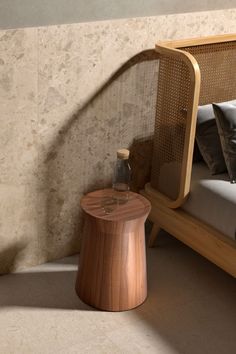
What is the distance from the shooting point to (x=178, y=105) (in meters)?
2.64

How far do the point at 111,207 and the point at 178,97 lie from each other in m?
0.56

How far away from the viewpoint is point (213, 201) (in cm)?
253

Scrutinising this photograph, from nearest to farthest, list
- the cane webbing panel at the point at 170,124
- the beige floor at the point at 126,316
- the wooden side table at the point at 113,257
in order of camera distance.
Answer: the beige floor at the point at 126,316 < the wooden side table at the point at 113,257 < the cane webbing panel at the point at 170,124

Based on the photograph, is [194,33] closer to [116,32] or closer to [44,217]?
[116,32]

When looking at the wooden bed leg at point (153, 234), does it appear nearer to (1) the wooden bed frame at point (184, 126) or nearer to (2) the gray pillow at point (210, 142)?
(1) the wooden bed frame at point (184, 126)

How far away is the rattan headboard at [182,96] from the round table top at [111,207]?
0.24 meters

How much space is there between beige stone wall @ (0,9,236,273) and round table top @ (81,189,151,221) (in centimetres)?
21

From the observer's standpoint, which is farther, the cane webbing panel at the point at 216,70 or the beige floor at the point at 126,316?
the cane webbing panel at the point at 216,70

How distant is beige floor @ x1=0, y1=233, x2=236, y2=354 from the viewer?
224 cm

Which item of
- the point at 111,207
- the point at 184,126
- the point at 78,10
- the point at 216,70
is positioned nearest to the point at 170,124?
the point at 184,126

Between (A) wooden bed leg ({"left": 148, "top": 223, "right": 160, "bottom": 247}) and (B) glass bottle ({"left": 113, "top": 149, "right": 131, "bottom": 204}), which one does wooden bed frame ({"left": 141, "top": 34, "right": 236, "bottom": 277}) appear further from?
(B) glass bottle ({"left": 113, "top": 149, "right": 131, "bottom": 204})

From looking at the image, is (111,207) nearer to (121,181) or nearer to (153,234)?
(121,181)

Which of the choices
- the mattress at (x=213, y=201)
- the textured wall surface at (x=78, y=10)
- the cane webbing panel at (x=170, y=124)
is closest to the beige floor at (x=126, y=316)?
the mattress at (x=213, y=201)

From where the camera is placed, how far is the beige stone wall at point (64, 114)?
94.6 inches
